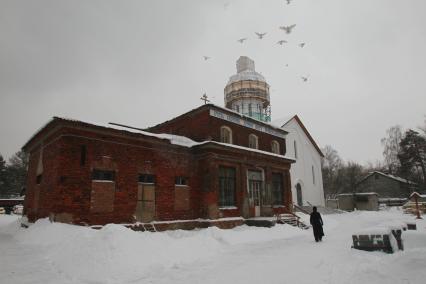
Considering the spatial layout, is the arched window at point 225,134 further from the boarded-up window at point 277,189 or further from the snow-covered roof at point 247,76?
the snow-covered roof at point 247,76

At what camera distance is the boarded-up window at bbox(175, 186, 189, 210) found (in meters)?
16.9

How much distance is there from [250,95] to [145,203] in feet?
74.3

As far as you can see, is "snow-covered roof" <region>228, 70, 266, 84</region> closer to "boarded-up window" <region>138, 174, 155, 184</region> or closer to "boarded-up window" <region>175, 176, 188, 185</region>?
"boarded-up window" <region>175, 176, 188, 185</region>

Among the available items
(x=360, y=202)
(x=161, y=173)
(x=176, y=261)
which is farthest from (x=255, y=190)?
(x=360, y=202)

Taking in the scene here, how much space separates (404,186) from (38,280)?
56272 mm

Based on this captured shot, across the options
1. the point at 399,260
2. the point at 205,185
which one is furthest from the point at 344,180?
the point at 399,260

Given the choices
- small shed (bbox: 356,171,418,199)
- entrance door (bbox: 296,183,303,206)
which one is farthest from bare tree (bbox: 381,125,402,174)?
entrance door (bbox: 296,183,303,206)

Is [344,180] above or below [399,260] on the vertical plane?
above

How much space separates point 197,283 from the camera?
6680mm

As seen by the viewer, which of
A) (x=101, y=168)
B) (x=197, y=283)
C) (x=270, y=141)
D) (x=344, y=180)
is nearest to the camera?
(x=197, y=283)

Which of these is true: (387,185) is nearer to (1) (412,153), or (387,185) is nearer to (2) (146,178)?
(1) (412,153)

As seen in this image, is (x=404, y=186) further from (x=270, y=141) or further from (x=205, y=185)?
(x=205, y=185)

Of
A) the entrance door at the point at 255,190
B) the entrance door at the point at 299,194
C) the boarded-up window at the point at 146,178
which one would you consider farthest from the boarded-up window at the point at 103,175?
the entrance door at the point at 299,194

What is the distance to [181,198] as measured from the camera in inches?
675
